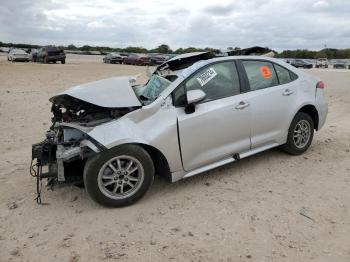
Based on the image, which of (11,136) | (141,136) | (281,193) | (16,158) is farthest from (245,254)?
(11,136)

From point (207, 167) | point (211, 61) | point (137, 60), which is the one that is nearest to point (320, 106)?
point (211, 61)

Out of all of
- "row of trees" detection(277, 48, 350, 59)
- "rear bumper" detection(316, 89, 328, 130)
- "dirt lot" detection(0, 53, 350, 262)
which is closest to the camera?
"dirt lot" detection(0, 53, 350, 262)

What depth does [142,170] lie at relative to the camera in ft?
14.9

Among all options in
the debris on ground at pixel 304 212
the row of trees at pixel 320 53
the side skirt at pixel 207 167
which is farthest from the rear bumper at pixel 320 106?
the row of trees at pixel 320 53

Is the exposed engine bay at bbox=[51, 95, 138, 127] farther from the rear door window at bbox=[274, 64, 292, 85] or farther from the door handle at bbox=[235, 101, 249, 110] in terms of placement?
the rear door window at bbox=[274, 64, 292, 85]

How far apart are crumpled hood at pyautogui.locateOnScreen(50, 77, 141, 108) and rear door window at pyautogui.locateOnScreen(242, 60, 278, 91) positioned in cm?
173

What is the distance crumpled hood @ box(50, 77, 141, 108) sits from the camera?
15.3 ft

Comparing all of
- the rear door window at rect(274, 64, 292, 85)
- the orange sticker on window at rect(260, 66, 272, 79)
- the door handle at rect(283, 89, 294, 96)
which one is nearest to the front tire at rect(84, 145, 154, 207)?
the orange sticker on window at rect(260, 66, 272, 79)

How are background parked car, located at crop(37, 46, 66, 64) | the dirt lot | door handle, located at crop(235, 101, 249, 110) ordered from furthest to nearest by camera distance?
background parked car, located at crop(37, 46, 66, 64) < door handle, located at crop(235, 101, 249, 110) < the dirt lot

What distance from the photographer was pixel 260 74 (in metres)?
5.70

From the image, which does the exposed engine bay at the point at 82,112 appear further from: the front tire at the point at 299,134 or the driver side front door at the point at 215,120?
the front tire at the point at 299,134

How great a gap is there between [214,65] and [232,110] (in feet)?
2.17

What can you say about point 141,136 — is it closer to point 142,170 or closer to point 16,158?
point 142,170

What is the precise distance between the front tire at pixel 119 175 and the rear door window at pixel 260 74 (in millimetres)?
1996
